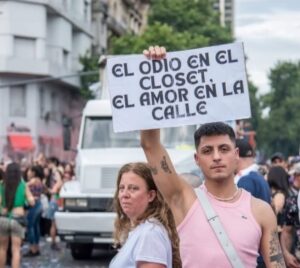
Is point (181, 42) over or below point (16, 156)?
over

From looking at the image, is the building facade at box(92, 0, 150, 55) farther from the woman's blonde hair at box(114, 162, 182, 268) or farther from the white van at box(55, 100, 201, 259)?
the woman's blonde hair at box(114, 162, 182, 268)

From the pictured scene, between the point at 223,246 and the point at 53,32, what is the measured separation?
149 ft

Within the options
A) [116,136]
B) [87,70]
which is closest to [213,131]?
[116,136]

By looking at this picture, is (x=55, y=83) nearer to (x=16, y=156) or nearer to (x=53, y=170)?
(x=16, y=156)

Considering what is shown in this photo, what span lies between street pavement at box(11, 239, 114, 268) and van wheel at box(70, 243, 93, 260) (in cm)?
12

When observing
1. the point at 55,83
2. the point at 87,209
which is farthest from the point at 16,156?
the point at 87,209

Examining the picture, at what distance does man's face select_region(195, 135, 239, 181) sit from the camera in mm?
4605

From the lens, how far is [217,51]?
197 inches

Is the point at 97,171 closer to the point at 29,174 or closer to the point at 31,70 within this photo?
the point at 29,174

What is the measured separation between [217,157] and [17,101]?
137 feet

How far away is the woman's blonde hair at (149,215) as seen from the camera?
4.31m

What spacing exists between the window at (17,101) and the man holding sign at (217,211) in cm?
4121

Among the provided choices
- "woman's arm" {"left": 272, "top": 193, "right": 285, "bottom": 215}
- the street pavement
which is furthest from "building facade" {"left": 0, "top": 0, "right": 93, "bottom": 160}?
"woman's arm" {"left": 272, "top": 193, "right": 285, "bottom": 215}

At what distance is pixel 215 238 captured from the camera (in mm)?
4523
